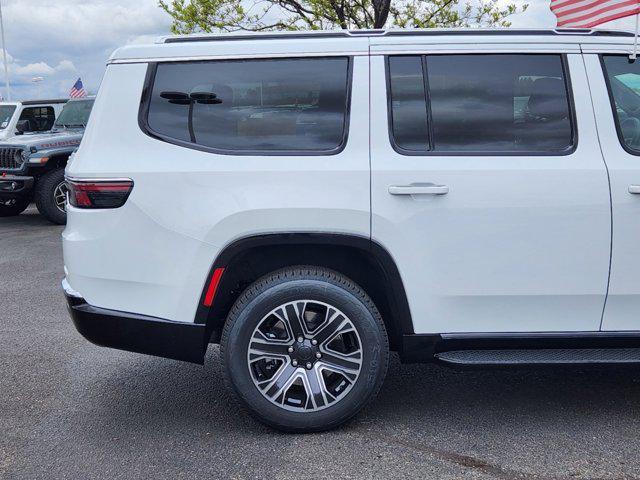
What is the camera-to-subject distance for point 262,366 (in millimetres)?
3570

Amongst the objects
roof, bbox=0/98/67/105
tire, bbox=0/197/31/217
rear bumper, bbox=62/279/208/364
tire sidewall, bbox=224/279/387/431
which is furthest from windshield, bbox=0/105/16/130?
tire sidewall, bbox=224/279/387/431

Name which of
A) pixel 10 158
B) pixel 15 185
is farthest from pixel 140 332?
pixel 10 158

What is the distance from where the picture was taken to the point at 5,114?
12.3 meters

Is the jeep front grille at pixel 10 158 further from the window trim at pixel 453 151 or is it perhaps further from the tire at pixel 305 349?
the window trim at pixel 453 151

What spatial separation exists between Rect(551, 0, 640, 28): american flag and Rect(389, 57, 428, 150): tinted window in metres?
1.20

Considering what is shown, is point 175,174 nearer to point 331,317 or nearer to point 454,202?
point 331,317

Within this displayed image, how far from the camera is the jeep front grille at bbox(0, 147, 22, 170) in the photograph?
37.1 feet

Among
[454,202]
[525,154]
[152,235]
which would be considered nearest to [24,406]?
[152,235]

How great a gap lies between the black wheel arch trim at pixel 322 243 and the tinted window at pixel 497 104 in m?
0.55

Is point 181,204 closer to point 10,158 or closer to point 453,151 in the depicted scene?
point 453,151

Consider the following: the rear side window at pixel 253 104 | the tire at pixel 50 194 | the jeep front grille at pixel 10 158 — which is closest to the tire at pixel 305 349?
the rear side window at pixel 253 104

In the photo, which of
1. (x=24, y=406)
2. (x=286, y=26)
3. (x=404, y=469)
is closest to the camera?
(x=404, y=469)

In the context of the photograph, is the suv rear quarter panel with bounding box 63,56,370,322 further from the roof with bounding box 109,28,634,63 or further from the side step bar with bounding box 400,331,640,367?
the side step bar with bounding box 400,331,640,367

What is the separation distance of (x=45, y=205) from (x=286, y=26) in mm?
7769
